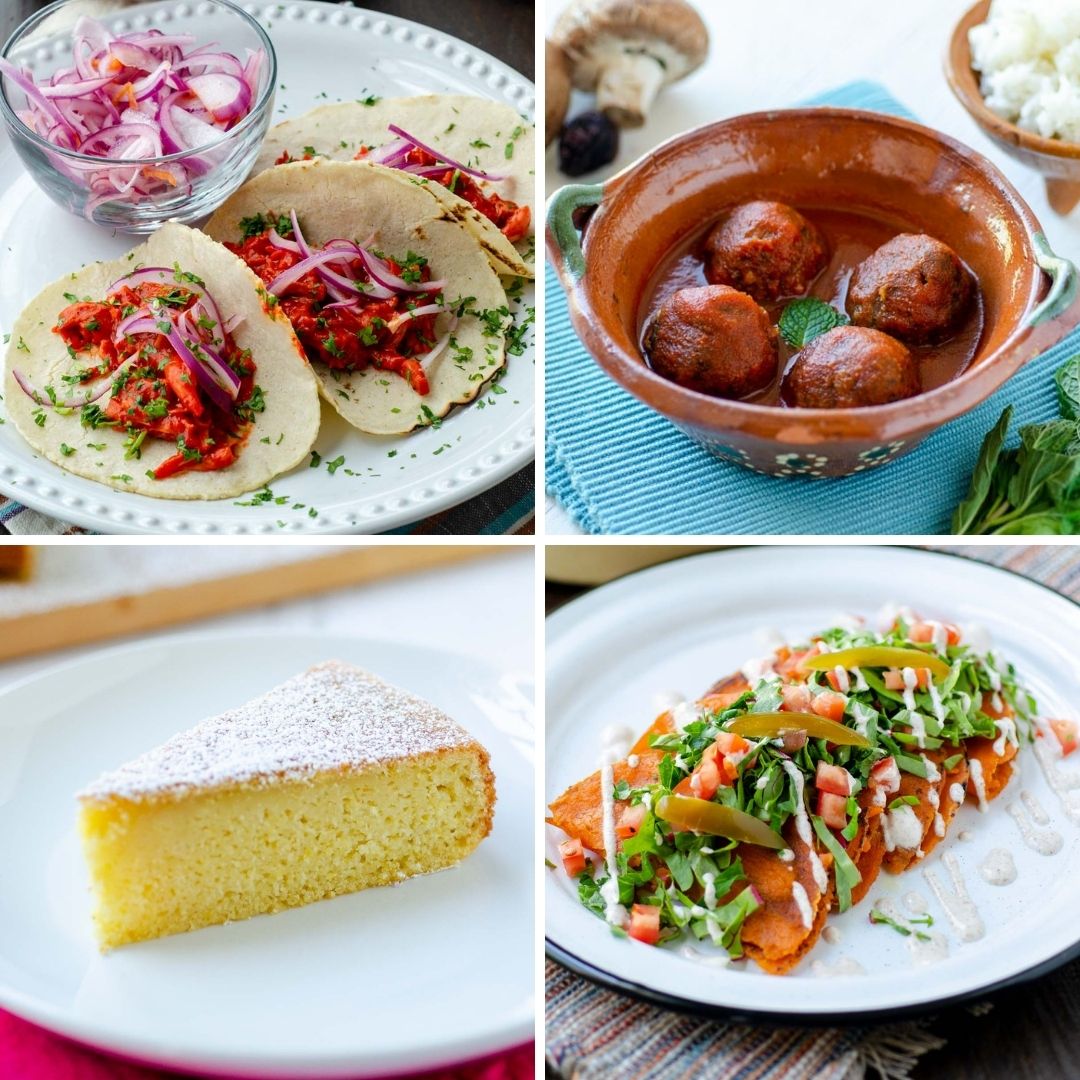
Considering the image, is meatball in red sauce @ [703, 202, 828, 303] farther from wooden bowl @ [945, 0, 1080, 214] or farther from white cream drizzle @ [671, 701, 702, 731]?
white cream drizzle @ [671, 701, 702, 731]

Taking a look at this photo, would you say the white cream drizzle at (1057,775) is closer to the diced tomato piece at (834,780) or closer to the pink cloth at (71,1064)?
the diced tomato piece at (834,780)

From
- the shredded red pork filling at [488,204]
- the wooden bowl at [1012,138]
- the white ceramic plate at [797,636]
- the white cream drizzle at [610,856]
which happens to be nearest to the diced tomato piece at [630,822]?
the white cream drizzle at [610,856]

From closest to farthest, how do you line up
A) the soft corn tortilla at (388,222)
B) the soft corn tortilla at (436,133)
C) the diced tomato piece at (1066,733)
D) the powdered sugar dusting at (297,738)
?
the powdered sugar dusting at (297,738)
the diced tomato piece at (1066,733)
the soft corn tortilla at (388,222)
the soft corn tortilla at (436,133)

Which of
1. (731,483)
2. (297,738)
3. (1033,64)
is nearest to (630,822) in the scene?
(297,738)

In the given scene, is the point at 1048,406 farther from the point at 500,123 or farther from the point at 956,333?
the point at 500,123

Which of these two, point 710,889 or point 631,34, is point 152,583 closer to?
point 710,889

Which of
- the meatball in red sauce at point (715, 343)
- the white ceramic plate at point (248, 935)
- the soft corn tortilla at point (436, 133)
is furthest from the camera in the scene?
the soft corn tortilla at point (436, 133)

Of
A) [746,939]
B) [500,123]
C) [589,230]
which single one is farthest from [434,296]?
[746,939]
